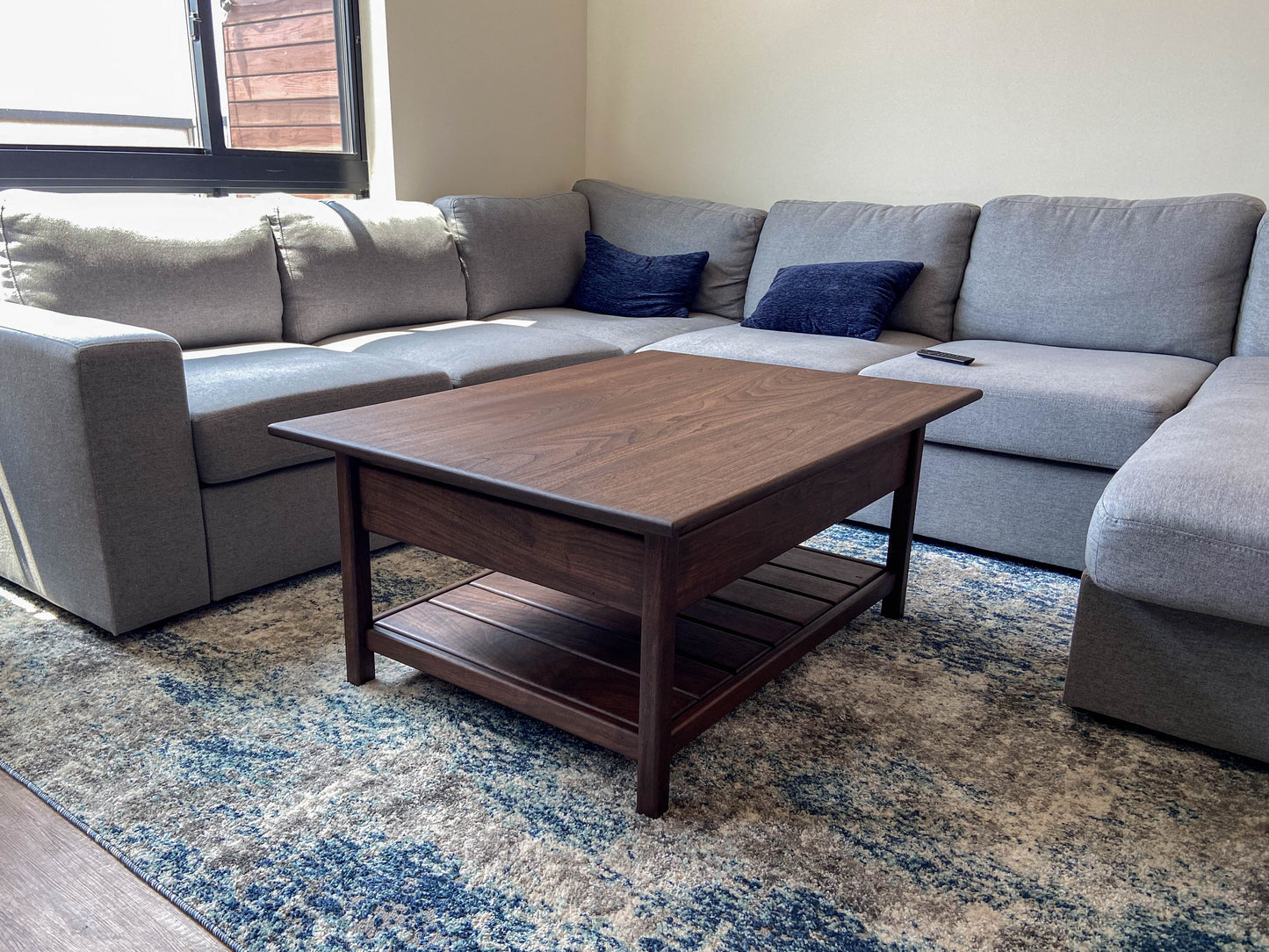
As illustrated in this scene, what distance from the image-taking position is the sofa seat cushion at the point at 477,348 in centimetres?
256

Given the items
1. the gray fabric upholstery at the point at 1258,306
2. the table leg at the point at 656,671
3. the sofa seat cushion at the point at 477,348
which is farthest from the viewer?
the gray fabric upholstery at the point at 1258,306

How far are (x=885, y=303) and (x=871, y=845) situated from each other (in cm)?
207

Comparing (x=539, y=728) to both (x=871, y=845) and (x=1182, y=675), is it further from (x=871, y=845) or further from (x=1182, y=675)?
(x=1182, y=675)

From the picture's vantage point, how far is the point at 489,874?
127cm

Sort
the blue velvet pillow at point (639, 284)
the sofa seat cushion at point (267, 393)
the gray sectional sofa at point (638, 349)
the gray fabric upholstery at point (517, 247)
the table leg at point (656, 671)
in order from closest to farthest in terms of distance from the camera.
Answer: the table leg at point (656, 671) → the gray sectional sofa at point (638, 349) → the sofa seat cushion at point (267, 393) → the gray fabric upholstery at point (517, 247) → the blue velvet pillow at point (639, 284)

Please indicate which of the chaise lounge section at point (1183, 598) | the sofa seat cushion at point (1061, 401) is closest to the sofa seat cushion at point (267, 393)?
the sofa seat cushion at point (1061, 401)

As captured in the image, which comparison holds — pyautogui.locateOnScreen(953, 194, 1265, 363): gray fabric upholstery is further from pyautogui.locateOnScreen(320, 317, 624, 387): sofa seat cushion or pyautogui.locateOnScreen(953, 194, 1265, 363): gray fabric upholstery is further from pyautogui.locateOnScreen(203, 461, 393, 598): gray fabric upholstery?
pyautogui.locateOnScreen(203, 461, 393, 598): gray fabric upholstery

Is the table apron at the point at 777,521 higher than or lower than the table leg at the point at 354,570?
higher

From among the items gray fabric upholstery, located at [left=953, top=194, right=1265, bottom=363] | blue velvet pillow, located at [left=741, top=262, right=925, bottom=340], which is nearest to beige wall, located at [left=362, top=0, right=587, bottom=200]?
blue velvet pillow, located at [left=741, top=262, right=925, bottom=340]

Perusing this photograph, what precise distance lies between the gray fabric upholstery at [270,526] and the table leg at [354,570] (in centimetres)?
47

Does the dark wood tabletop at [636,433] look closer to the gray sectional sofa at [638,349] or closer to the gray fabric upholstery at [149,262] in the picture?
the gray sectional sofa at [638,349]

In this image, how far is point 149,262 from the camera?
7.86 ft

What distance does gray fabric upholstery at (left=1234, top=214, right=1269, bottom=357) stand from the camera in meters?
2.66

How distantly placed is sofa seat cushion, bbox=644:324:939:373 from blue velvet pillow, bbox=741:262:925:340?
0.04 metres
